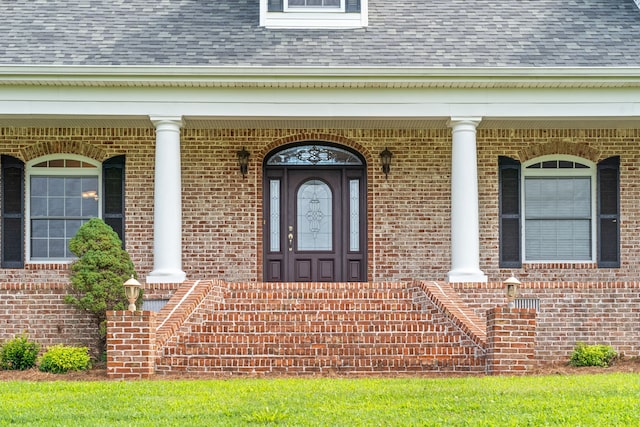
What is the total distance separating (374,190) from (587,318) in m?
4.58

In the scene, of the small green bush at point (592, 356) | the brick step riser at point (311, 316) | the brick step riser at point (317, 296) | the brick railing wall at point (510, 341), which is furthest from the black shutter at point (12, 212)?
the small green bush at point (592, 356)

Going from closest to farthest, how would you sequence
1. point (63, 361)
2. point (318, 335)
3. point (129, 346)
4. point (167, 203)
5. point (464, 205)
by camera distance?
point (129, 346)
point (63, 361)
point (318, 335)
point (167, 203)
point (464, 205)

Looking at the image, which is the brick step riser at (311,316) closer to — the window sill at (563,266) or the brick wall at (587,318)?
the brick wall at (587,318)

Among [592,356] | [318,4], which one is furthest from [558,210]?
[318,4]

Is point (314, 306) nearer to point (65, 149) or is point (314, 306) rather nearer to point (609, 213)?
point (65, 149)

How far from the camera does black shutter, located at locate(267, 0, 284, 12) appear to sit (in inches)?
664

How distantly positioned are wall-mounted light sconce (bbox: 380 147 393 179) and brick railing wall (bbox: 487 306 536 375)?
226 inches

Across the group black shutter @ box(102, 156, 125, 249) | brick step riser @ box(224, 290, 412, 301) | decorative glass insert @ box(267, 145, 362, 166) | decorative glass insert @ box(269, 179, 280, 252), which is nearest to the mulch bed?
brick step riser @ box(224, 290, 412, 301)

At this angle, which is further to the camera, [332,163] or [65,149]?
[332,163]

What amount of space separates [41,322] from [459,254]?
20.2ft

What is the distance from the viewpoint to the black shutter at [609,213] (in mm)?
16969

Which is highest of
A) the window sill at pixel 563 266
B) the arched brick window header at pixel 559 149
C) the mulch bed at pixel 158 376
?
the arched brick window header at pixel 559 149

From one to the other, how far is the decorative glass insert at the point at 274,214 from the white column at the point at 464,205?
3342 mm

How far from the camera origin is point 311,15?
16.9 meters
